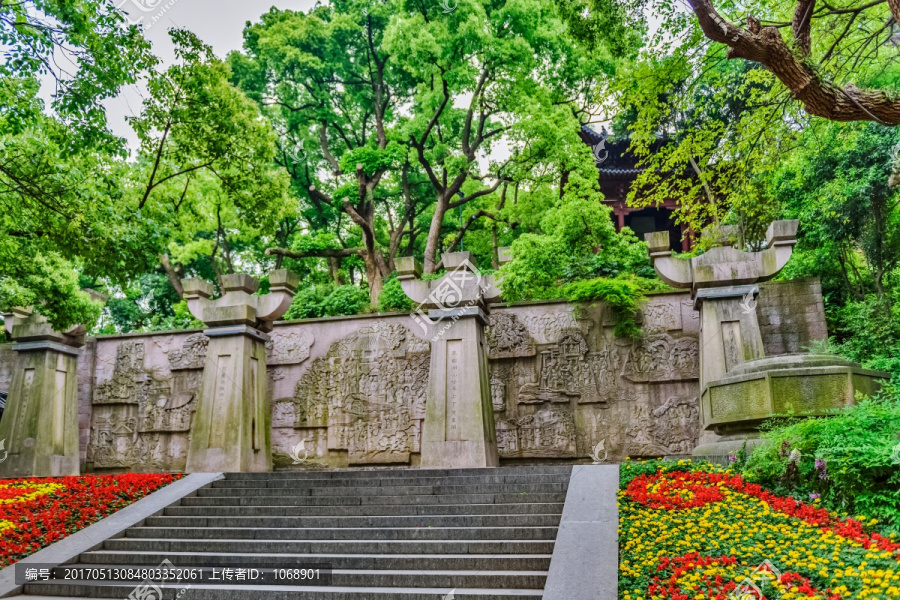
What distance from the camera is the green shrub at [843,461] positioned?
4.86m

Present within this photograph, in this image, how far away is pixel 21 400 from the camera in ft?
38.3

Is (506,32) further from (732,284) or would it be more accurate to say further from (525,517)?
(525,517)

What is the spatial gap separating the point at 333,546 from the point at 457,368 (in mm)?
4292

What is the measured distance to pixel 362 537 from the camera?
6422 mm

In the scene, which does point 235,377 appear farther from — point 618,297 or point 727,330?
point 727,330

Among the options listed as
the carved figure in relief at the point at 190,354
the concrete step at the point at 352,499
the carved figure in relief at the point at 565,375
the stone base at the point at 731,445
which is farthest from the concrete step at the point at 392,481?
the carved figure in relief at the point at 190,354

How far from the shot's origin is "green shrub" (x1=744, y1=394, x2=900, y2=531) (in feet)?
16.0

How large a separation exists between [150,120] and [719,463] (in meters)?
8.51

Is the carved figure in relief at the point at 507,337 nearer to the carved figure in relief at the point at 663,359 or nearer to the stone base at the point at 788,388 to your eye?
the carved figure in relief at the point at 663,359

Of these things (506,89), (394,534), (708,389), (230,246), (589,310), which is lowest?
(394,534)

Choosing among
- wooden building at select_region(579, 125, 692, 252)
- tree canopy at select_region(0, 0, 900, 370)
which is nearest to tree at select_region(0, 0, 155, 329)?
tree canopy at select_region(0, 0, 900, 370)

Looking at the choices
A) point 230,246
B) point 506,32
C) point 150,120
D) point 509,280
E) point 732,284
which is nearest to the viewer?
point 150,120

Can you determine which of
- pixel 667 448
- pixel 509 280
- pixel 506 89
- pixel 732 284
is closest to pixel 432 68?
pixel 506 89

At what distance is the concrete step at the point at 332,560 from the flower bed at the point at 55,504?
0.82m
